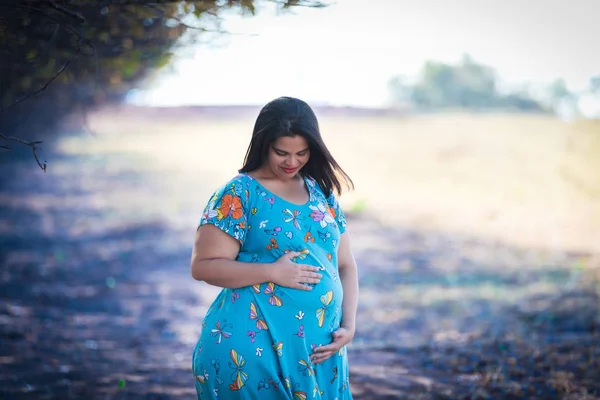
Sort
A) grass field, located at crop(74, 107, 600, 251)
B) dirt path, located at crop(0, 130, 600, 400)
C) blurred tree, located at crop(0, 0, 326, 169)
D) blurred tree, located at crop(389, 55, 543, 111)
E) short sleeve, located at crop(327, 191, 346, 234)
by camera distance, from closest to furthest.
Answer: short sleeve, located at crop(327, 191, 346, 234) < blurred tree, located at crop(0, 0, 326, 169) < dirt path, located at crop(0, 130, 600, 400) < grass field, located at crop(74, 107, 600, 251) < blurred tree, located at crop(389, 55, 543, 111)

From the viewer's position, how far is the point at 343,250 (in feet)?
9.76

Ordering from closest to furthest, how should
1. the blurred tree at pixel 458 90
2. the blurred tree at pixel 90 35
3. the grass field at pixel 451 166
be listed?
the blurred tree at pixel 90 35 → the grass field at pixel 451 166 → the blurred tree at pixel 458 90

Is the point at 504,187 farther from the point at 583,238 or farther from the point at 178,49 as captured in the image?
the point at 178,49

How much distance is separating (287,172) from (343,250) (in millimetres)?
503

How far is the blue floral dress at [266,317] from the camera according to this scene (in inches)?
100

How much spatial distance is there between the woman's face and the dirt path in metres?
2.72

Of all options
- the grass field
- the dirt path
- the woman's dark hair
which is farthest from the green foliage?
the grass field

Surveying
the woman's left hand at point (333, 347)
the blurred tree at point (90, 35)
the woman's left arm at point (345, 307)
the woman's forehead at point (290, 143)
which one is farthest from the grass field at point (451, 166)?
the woman's forehead at point (290, 143)

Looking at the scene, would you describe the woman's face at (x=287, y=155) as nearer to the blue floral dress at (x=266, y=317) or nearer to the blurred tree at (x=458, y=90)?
the blue floral dress at (x=266, y=317)

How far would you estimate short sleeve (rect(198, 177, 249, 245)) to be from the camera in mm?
2588

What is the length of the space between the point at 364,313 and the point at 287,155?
5.87m

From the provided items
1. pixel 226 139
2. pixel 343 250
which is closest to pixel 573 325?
pixel 343 250

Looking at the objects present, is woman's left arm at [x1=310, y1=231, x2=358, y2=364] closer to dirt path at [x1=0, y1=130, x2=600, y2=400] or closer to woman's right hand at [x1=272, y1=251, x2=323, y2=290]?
woman's right hand at [x1=272, y1=251, x2=323, y2=290]

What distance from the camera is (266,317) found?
2.58m
